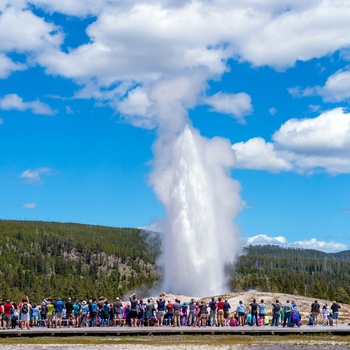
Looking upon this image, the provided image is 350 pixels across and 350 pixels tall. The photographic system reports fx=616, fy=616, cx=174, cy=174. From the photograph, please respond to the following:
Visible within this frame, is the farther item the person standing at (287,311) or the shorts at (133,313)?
the person standing at (287,311)

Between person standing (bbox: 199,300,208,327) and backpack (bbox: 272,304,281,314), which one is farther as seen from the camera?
person standing (bbox: 199,300,208,327)

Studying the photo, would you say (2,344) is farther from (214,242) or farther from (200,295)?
(214,242)

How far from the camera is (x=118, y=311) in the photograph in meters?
33.1

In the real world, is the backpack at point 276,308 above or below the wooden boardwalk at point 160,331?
above

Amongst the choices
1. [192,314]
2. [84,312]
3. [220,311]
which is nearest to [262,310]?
[220,311]

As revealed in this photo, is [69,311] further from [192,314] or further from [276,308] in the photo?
[276,308]

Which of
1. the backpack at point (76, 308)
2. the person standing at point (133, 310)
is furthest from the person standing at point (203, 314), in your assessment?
the backpack at point (76, 308)

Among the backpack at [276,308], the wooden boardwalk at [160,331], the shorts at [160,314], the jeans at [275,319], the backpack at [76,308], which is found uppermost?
the backpack at [76,308]

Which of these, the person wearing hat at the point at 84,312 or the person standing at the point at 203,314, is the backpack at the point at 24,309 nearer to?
the person wearing hat at the point at 84,312

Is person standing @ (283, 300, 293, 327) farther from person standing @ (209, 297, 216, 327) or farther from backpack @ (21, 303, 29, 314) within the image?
backpack @ (21, 303, 29, 314)

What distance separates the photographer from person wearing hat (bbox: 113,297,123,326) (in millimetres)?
32987

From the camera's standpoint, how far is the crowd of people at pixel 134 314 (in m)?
32.9

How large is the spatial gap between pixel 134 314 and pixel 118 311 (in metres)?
0.88

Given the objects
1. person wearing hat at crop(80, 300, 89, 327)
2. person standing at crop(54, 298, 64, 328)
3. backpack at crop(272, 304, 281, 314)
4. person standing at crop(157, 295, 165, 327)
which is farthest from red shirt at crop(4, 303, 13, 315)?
backpack at crop(272, 304, 281, 314)
